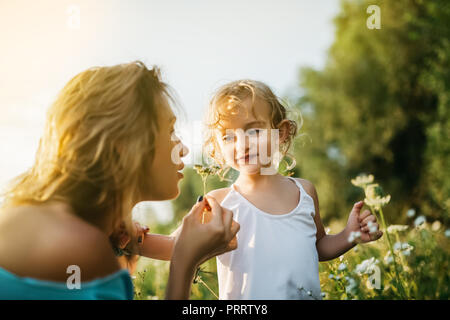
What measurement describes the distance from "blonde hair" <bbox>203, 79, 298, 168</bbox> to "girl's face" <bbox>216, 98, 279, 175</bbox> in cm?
3

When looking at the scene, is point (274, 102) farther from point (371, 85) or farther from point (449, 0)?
point (371, 85)

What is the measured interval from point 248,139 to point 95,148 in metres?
0.81

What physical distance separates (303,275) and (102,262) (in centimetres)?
93

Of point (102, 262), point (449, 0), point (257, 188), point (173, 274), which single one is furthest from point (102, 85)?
point (449, 0)

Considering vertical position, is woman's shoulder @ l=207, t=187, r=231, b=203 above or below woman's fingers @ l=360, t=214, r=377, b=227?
above

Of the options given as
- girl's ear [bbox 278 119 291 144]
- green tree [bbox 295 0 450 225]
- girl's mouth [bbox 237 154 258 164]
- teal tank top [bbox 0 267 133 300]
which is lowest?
green tree [bbox 295 0 450 225]

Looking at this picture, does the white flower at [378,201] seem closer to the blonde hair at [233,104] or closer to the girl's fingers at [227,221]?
the blonde hair at [233,104]

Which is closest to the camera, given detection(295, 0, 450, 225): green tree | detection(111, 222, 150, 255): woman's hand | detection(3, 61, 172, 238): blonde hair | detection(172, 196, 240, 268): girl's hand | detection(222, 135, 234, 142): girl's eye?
detection(3, 61, 172, 238): blonde hair

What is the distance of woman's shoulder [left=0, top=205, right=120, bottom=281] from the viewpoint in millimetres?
1149

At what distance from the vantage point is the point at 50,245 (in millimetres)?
1146

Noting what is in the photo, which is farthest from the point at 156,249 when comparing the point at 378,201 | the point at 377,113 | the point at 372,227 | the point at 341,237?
the point at 377,113

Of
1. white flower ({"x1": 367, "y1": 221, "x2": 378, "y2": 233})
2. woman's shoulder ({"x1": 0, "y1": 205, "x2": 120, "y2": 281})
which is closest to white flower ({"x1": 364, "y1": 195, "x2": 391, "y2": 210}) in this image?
white flower ({"x1": 367, "y1": 221, "x2": 378, "y2": 233})

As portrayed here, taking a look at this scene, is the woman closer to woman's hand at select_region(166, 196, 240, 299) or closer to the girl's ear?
woman's hand at select_region(166, 196, 240, 299)

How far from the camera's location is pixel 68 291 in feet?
3.88
